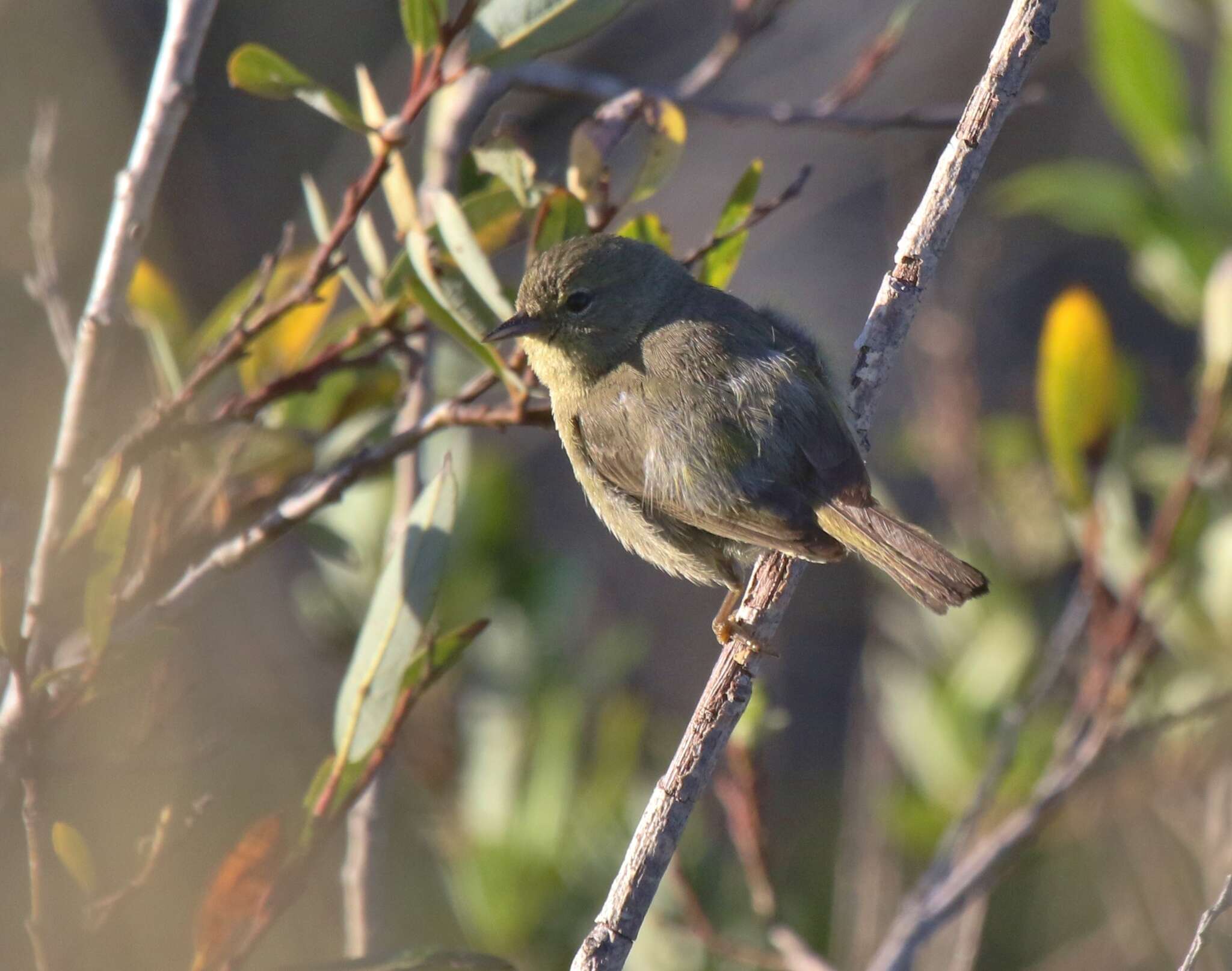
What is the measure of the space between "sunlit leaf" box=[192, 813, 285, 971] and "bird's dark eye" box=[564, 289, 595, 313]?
4.46 ft

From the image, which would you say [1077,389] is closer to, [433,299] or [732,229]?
[732,229]

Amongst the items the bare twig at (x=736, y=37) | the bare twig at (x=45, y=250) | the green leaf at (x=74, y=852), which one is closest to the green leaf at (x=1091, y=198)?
the bare twig at (x=736, y=37)

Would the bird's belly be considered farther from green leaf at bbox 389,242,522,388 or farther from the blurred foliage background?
green leaf at bbox 389,242,522,388

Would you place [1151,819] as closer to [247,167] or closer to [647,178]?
[647,178]

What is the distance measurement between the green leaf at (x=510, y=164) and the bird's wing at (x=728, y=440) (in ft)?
1.97

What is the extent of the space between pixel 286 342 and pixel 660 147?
934 mm

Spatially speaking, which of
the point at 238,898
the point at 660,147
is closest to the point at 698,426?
the point at 660,147

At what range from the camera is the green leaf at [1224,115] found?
3.36 meters

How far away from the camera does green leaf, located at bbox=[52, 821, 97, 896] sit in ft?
6.48

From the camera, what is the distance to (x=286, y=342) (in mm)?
2873

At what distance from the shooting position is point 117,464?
2221 mm

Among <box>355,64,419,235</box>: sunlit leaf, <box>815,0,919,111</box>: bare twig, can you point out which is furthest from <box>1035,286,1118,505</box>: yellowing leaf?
<box>355,64,419,235</box>: sunlit leaf

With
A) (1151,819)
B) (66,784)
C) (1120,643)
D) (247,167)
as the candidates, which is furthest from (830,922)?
(247,167)

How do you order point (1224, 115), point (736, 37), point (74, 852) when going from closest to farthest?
point (74, 852), point (736, 37), point (1224, 115)
